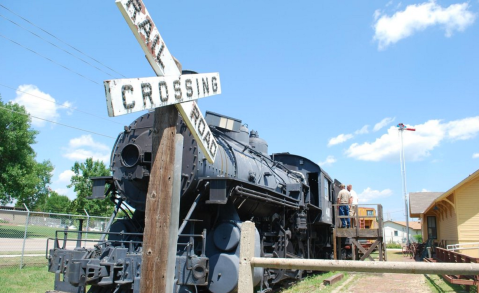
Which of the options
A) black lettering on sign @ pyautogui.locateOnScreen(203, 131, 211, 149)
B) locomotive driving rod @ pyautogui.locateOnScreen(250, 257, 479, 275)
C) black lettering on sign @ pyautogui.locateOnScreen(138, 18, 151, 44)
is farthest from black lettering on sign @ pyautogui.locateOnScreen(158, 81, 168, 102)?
locomotive driving rod @ pyautogui.locateOnScreen(250, 257, 479, 275)

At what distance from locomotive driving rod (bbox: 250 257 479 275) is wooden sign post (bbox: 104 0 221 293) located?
2.61 ft

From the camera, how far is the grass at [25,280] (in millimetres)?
9102

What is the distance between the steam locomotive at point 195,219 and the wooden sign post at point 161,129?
2676 mm

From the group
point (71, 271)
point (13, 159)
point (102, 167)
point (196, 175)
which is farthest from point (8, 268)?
point (102, 167)

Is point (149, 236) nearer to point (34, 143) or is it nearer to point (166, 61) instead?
point (166, 61)

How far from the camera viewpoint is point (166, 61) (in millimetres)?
3318

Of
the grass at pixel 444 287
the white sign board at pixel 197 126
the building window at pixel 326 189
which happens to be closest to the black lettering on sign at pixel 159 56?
the white sign board at pixel 197 126

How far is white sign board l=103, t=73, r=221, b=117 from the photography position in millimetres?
2679

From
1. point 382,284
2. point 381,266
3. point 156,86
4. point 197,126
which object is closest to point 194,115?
point 197,126

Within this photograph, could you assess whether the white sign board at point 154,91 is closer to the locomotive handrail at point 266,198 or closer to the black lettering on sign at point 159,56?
the black lettering on sign at point 159,56

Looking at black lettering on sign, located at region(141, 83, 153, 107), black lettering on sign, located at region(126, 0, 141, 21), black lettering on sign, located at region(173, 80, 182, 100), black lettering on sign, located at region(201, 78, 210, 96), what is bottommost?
black lettering on sign, located at region(141, 83, 153, 107)

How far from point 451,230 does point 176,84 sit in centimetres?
2082

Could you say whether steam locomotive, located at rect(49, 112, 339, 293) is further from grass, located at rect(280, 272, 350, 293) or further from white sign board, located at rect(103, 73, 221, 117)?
white sign board, located at rect(103, 73, 221, 117)

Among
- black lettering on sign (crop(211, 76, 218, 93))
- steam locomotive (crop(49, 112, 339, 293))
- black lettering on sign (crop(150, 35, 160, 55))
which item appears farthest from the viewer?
steam locomotive (crop(49, 112, 339, 293))
